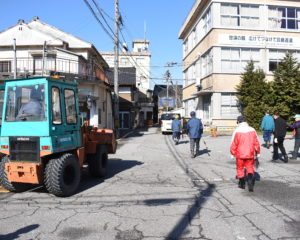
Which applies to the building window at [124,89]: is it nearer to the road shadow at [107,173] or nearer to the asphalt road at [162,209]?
the road shadow at [107,173]

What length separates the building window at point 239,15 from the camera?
24.5 m

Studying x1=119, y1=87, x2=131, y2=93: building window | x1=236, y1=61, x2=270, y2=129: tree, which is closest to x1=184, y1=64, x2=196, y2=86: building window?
x1=119, y1=87, x2=131, y2=93: building window

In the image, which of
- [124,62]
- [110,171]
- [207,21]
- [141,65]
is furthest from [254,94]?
[124,62]

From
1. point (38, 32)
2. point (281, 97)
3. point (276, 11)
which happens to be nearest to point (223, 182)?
point (281, 97)

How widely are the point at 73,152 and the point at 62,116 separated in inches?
42.1

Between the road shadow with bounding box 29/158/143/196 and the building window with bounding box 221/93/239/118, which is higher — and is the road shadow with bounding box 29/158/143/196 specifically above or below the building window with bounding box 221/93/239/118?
below

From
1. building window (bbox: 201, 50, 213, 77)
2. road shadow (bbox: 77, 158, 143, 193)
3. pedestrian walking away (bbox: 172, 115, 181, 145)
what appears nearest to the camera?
road shadow (bbox: 77, 158, 143, 193)

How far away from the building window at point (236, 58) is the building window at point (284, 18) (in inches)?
121

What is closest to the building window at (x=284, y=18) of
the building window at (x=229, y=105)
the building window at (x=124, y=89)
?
the building window at (x=229, y=105)

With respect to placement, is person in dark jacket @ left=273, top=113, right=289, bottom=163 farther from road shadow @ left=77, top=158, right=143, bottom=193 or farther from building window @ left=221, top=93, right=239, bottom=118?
building window @ left=221, top=93, right=239, bottom=118

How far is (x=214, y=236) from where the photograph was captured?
4238 millimetres

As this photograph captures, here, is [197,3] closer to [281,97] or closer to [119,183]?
[281,97]

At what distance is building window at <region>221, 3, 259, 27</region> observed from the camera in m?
24.5

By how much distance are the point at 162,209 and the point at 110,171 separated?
4.35 metres
